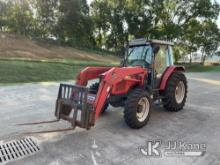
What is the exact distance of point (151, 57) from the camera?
5574mm

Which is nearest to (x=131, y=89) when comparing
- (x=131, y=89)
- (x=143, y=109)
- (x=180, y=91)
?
(x=131, y=89)

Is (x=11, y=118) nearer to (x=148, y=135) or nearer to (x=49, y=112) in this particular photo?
(x=49, y=112)

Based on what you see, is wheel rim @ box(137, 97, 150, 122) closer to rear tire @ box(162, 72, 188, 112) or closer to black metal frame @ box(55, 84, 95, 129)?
rear tire @ box(162, 72, 188, 112)

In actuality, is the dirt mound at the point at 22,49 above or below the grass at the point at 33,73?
above

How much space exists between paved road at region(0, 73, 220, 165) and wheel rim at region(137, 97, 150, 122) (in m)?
0.25

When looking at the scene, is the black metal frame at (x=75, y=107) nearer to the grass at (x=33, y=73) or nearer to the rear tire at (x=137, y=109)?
the rear tire at (x=137, y=109)

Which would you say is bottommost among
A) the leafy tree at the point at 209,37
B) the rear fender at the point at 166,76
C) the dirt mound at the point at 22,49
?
the rear fender at the point at 166,76

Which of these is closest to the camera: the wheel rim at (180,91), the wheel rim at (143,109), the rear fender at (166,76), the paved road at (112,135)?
the paved road at (112,135)

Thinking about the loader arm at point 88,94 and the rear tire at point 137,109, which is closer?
the loader arm at point 88,94

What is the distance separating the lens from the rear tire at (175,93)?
584 cm

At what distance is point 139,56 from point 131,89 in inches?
40.4

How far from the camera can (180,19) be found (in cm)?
2981

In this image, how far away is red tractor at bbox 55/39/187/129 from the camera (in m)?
4.34

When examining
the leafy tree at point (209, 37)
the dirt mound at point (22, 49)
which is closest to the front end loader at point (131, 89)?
the dirt mound at point (22, 49)
